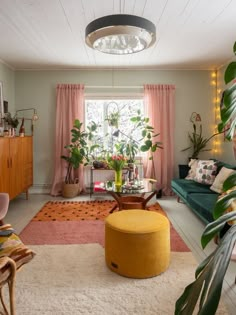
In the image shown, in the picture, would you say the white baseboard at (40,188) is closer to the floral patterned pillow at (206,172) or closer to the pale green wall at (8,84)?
the pale green wall at (8,84)

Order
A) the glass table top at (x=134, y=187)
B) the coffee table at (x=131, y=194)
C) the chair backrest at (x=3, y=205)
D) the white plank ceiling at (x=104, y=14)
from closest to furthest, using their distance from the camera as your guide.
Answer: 1. the chair backrest at (x=3, y=205)
2. the white plank ceiling at (x=104, y=14)
3. the coffee table at (x=131, y=194)
4. the glass table top at (x=134, y=187)

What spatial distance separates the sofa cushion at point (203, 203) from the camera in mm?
2876

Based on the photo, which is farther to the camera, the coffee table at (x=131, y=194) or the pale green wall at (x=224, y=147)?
the pale green wall at (x=224, y=147)

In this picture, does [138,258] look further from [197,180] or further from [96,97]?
[96,97]

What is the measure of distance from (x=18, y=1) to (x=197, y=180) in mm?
3477

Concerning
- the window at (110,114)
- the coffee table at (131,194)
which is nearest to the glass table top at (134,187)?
the coffee table at (131,194)

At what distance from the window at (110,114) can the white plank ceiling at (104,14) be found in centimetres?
72

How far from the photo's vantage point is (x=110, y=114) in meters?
5.34

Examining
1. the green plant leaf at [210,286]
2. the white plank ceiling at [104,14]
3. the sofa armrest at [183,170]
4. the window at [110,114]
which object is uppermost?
the white plank ceiling at [104,14]

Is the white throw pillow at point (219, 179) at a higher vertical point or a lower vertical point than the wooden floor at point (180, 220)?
higher

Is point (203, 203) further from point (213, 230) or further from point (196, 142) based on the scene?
point (213, 230)

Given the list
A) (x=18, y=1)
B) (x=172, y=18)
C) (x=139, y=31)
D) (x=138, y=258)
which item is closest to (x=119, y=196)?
(x=138, y=258)

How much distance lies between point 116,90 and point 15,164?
2.48 meters

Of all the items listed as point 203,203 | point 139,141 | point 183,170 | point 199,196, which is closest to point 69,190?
point 139,141
